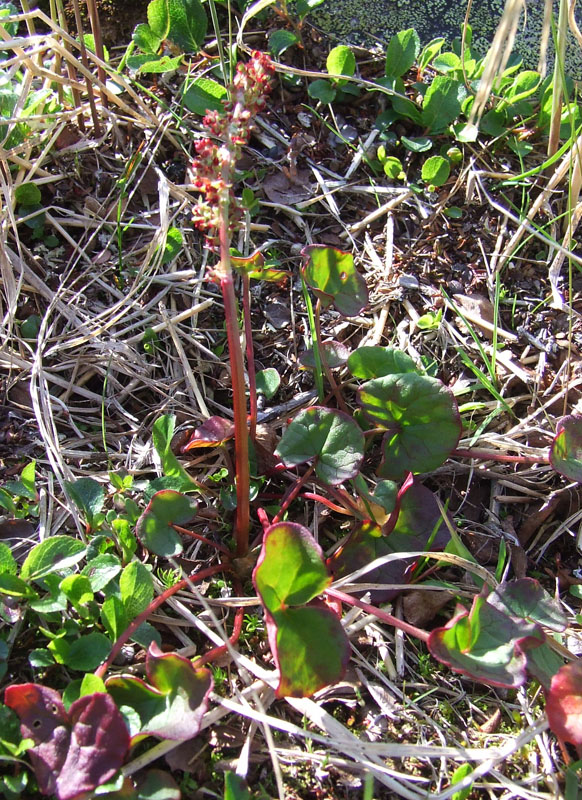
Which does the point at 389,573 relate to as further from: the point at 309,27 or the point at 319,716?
the point at 309,27

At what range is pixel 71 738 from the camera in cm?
120

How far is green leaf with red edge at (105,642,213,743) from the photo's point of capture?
1.21m

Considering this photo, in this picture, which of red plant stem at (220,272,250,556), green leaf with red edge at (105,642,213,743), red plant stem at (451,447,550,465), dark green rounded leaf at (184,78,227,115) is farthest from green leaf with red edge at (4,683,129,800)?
dark green rounded leaf at (184,78,227,115)

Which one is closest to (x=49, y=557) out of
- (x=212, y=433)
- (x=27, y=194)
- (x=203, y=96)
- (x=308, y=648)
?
(x=212, y=433)

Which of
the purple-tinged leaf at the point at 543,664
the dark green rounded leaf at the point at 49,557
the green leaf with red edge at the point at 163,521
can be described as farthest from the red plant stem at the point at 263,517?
the purple-tinged leaf at the point at 543,664

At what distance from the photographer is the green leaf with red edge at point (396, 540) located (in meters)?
1.51

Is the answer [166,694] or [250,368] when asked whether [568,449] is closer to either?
[250,368]

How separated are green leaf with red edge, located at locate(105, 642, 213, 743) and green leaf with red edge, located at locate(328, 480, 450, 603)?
1.39 feet

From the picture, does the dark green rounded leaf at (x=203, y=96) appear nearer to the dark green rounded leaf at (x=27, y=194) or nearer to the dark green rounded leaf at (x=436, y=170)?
the dark green rounded leaf at (x=27, y=194)

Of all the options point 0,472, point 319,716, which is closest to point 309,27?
point 0,472

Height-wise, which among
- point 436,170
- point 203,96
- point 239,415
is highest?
point 203,96

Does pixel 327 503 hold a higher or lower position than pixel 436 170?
lower

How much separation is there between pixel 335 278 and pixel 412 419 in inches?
16.5

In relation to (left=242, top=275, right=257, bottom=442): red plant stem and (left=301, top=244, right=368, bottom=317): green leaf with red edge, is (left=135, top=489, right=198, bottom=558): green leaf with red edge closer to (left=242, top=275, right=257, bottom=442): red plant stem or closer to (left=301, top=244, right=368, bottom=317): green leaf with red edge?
(left=242, top=275, right=257, bottom=442): red plant stem
